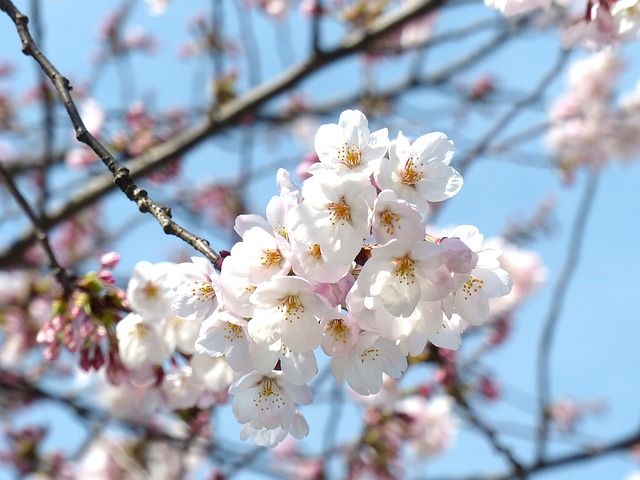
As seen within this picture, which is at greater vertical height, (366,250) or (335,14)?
(335,14)

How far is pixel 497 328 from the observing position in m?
4.81

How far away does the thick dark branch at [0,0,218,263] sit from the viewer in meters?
1.16

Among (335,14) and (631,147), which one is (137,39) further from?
(631,147)

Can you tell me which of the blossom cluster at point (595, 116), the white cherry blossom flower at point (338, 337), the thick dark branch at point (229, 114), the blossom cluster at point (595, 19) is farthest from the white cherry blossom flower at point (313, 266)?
the blossom cluster at point (595, 116)

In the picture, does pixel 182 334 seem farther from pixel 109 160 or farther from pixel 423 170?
pixel 423 170

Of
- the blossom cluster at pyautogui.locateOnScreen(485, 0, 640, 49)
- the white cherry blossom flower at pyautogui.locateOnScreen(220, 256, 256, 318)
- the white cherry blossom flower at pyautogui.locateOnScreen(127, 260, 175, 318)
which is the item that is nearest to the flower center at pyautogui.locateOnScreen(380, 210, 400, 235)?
the white cherry blossom flower at pyautogui.locateOnScreen(220, 256, 256, 318)

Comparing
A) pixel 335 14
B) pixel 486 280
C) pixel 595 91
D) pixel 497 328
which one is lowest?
pixel 497 328

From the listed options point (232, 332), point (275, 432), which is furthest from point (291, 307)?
point (275, 432)

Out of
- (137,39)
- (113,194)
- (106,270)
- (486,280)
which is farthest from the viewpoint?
(137,39)

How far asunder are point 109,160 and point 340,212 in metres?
0.48

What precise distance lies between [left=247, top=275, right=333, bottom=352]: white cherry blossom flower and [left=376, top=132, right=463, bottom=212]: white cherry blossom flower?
255 millimetres

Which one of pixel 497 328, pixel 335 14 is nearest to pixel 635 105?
pixel 497 328

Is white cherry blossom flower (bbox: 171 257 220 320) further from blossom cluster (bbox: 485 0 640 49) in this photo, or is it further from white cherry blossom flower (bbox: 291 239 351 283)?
blossom cluster (bbox: 485 0 640 49)

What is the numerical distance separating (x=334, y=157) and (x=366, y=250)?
0.67ft
